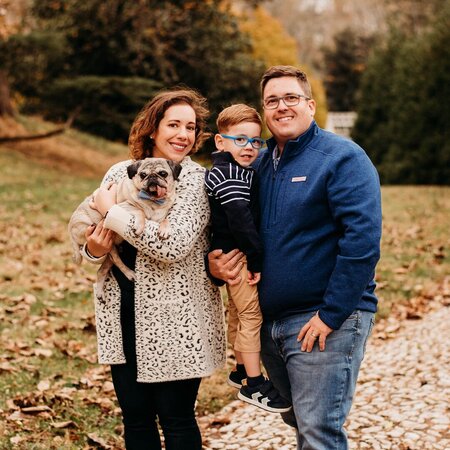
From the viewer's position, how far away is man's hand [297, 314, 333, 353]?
2.96 metres

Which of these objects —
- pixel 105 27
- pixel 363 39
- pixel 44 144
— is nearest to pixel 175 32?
pixel 105 27

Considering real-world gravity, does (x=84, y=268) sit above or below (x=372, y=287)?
below

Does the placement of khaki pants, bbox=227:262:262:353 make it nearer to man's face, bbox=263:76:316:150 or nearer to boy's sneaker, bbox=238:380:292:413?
boy's sneaker, bbox=238:380:292:413

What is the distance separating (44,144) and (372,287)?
2009cm

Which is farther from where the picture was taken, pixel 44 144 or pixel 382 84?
pixel 382 84

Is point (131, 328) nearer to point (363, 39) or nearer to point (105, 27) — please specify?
point (105, 27)

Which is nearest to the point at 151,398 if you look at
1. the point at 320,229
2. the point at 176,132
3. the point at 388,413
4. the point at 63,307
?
the point at 320,229

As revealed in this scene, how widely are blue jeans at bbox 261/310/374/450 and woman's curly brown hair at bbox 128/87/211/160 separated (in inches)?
48.5

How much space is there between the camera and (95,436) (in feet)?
15.5

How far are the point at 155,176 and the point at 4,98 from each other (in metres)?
19.7

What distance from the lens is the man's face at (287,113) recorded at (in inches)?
123

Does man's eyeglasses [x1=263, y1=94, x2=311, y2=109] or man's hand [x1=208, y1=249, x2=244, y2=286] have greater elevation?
man's eyeglasses [x1=263, y1=94, x2=311, y2=109]

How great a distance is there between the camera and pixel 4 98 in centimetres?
2116

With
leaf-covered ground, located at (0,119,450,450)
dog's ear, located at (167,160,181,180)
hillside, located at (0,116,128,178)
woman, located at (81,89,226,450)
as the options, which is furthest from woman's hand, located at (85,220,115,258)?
hillside, located at (0,116,128,178)
